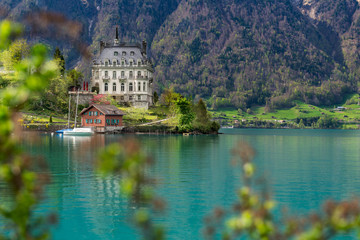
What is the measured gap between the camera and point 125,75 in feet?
515

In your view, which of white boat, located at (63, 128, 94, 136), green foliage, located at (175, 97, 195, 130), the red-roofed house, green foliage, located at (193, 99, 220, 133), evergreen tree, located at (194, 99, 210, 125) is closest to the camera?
white boat, located at (63, 128, 94, 136)

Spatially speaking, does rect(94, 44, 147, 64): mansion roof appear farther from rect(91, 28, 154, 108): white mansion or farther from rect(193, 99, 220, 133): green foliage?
rect(193, 99, 220, 133): green foliage

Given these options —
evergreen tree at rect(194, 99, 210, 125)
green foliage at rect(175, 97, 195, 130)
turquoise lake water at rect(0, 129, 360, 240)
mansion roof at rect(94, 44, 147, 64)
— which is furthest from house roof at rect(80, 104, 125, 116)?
turquoise lake water at rect(0, 129, 360, 240)

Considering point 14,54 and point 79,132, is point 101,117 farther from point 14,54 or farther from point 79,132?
point 14,54

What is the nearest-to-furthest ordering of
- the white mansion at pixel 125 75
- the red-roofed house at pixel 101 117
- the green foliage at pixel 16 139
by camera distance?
the green foliage at pixel 16 139 < the red-roofed house at pixel 101 117 < the white mansion at pixel 125 75

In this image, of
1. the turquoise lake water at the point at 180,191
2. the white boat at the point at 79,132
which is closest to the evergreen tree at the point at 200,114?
the white boat at the point at 79,132

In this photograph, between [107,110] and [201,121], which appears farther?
[201,121]

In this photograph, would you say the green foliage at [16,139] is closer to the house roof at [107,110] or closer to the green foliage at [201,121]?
the house roof at [107,110]

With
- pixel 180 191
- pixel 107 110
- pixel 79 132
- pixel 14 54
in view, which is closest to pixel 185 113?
pixel 107 110

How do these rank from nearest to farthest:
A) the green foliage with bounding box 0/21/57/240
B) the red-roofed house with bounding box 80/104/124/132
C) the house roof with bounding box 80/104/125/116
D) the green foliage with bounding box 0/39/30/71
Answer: the green foliage with bounding box 0/21/57/240 < the green foliage with bounding box 0/39/30/71 < the house roof with bounding box 80/104/125/116 < the red-roofed house with bounding box 80/104/124/132

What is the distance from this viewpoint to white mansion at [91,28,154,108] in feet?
514

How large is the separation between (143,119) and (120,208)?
11529cm

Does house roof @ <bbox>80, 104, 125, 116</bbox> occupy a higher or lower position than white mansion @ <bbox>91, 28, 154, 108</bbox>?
lower

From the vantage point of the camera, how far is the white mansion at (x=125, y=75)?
514ft
